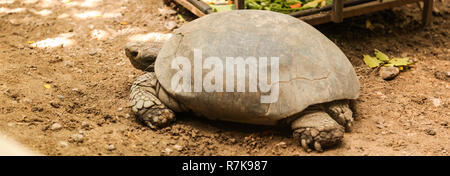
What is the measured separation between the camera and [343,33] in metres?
5.26

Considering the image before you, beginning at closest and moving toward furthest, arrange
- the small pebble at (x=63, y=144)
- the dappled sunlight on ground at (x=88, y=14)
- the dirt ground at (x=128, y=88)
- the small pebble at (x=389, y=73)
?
the small pebble at (x=63, y=144), the dirt ground at (x=128, y=88), the small pebble at (x=389, y=73), the dappled sunlight on ground at (x=88, y=14)

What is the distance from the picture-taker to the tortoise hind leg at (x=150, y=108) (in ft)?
11.4

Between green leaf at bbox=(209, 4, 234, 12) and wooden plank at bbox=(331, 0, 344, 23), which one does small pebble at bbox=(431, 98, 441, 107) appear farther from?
green leaf at bbox=(209, 4, 234, 12)

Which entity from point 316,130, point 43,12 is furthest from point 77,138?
point 43,12

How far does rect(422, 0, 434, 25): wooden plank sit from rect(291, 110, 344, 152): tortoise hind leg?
3179mm

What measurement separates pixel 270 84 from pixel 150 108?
107 centimetres

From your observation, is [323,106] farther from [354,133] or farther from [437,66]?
[437,66]

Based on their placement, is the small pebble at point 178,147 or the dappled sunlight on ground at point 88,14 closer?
the small pebble at point 178,147

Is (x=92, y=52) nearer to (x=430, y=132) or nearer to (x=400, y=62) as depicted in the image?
(x=400, y=62)

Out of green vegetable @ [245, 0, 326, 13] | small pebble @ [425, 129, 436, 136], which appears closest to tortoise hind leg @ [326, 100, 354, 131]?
small pebble @ [425, 129, 436, 136]

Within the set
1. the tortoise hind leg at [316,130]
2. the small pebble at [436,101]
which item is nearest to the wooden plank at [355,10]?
the small pebble at [436,101]

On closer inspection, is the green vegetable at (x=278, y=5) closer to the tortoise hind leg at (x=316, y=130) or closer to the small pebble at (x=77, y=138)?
the tortoise hind leg at (x=316, y=130)

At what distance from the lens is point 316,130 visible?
311 cm

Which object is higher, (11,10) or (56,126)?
(11,10)
